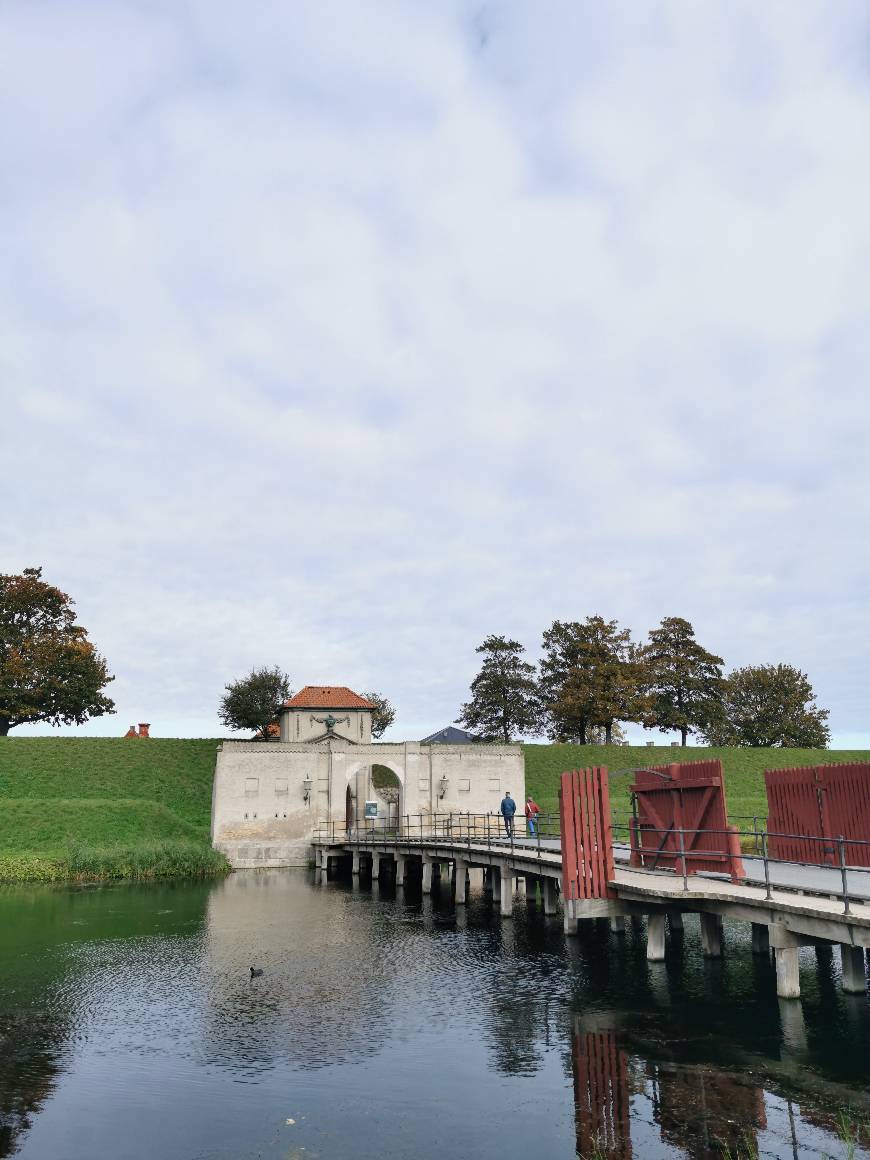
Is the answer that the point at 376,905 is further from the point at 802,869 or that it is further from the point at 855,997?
the point at 855,997

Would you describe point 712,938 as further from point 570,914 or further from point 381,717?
point 381,717

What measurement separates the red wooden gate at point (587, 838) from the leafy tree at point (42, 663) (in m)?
48.7

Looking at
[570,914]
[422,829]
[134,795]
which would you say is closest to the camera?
[570,914]

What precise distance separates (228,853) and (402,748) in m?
10.7

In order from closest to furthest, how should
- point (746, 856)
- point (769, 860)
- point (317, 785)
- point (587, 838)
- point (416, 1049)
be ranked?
point (416, 1049)
point (746, 856)
point (587, 838)
point (769, 860)
point (317, 785)

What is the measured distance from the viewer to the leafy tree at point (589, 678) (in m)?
71.0

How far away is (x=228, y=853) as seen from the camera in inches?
1812

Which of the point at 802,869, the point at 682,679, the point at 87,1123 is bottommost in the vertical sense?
the point at 87,1123

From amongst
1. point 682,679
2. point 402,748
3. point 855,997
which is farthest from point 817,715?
point 855,997

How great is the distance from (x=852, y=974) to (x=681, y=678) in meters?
58.8

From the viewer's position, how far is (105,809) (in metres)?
46.8

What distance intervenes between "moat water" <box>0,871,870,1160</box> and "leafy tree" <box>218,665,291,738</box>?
50343mm

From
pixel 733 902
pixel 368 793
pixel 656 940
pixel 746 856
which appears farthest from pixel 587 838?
pixel 368 793

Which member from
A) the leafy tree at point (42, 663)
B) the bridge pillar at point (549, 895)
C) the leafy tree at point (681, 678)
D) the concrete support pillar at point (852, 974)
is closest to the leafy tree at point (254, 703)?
the leafy tree at point (42, 663)
